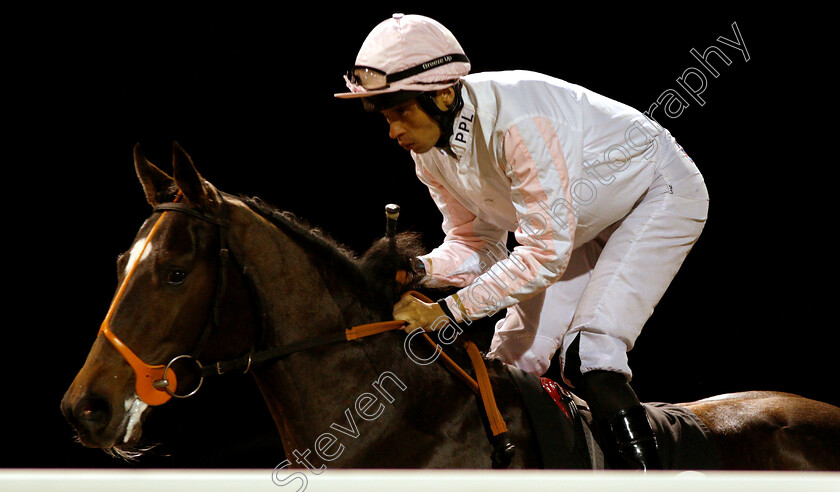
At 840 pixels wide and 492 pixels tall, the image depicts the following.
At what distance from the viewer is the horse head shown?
4.64ft

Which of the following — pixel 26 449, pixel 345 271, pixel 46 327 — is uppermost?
pixel 345 271

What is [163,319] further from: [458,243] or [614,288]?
[614,288]

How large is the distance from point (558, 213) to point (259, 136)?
1612 millimetres

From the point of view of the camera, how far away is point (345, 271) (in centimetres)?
167

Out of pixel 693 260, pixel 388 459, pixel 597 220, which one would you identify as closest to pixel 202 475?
pixel 388 459


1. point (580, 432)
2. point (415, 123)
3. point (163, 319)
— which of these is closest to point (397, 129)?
point (415, 123)

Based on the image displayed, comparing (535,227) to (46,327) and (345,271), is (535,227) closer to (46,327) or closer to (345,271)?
(345,271)

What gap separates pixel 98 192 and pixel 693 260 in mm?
2404

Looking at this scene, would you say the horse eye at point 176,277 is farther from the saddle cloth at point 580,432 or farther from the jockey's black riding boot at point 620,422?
the jockey's black riding boot at point 620,422

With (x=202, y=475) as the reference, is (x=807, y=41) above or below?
above

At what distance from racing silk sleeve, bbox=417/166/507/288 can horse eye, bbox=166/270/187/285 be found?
0.69 metres

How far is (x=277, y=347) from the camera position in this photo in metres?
1.56

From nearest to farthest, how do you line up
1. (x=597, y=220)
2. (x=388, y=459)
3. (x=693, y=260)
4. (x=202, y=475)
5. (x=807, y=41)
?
1. (x=202, y=475)
2. (x=388, y=459)
3. (x=597, y=220)
4. (x=807, y=41)
5. (x=693, y=260)

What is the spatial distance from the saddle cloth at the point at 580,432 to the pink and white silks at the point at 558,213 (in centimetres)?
10
